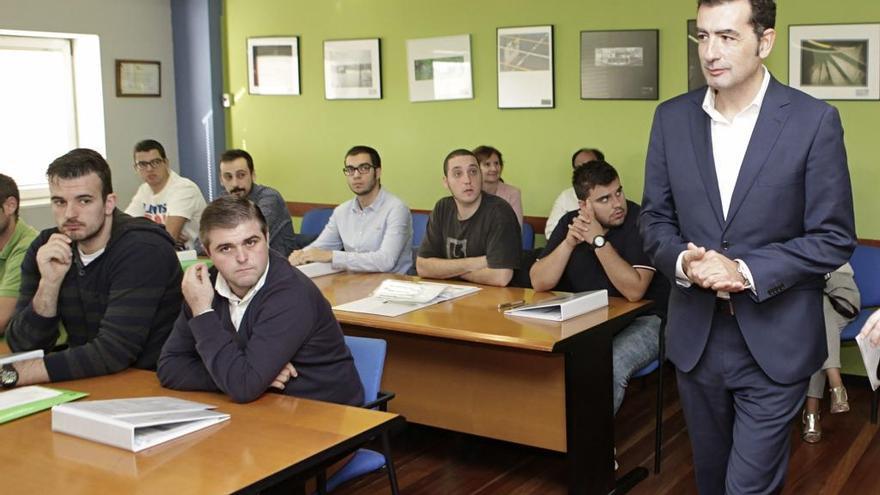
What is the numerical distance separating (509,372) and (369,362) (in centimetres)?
105

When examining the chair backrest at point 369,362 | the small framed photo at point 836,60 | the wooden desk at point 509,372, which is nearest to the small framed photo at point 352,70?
the small framed photo at point 836,60

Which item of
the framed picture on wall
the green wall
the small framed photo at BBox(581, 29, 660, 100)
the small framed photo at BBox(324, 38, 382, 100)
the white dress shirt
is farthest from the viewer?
the small framed photo at BBox(324, 38, 382, 100)

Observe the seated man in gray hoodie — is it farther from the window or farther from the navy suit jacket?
the window

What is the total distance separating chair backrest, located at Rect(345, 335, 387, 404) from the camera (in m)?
3.10

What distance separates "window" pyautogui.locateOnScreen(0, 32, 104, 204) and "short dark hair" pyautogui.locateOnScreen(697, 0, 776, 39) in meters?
6.16

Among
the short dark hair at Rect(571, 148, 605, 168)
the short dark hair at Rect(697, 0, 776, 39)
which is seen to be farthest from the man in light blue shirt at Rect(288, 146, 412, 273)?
the short dark hair at Rect(697, 0, 776, 39)

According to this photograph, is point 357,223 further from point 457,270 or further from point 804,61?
point 804,61

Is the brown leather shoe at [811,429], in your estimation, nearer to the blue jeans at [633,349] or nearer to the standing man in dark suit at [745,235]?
the blue jeans at [633,349]

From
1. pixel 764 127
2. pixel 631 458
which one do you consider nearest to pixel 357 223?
pixel 631 458

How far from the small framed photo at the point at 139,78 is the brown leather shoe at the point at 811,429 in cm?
566

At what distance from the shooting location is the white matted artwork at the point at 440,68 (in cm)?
695

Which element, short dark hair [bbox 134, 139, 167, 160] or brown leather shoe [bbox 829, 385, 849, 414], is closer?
brown leather shoe [bbox 829, 385, 849, 414]

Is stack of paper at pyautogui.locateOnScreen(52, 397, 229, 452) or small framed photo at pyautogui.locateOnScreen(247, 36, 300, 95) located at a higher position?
small framed photo at pyautogui.locateOnScreen(247, 36, 300, 95)

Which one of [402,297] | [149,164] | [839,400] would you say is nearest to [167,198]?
[149,164]
